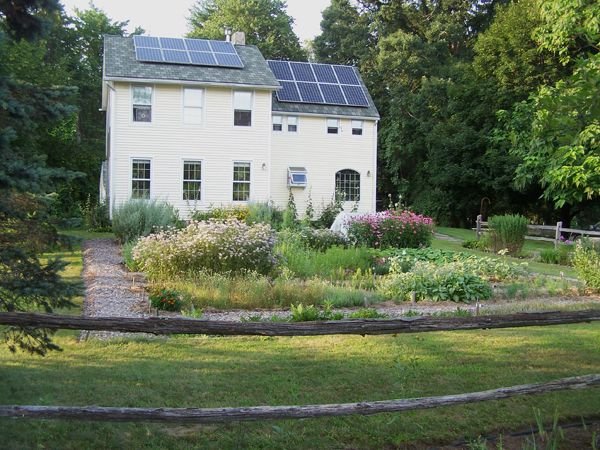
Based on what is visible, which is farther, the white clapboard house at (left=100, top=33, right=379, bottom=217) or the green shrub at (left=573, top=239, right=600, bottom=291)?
the white clapboard house at (left=100, top=33, right=379, bottom=217)

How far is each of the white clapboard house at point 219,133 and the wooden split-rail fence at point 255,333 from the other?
19.5 m

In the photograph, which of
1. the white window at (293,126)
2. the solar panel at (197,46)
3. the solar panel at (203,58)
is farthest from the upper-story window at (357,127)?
the solar panel at (197,46)

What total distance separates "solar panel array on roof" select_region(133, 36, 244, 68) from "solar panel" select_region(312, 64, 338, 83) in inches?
196

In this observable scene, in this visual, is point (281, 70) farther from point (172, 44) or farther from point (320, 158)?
point (172, 44)

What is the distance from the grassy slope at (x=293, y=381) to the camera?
4969 millimetres

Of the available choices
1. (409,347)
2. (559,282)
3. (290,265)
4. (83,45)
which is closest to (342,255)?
(290,265)

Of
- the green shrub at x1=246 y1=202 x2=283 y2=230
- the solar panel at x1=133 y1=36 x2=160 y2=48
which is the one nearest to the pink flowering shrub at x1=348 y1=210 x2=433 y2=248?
the green shrub at x1=246 y1=202 x2=283 y2=230

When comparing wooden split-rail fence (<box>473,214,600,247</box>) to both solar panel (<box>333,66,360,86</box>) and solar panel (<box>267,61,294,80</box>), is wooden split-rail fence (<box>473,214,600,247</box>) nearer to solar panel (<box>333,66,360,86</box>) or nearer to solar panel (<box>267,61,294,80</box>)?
solar panel (<box>333,66,360,86</box>)

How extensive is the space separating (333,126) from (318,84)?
114 inches

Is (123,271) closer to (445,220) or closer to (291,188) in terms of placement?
(291,188)

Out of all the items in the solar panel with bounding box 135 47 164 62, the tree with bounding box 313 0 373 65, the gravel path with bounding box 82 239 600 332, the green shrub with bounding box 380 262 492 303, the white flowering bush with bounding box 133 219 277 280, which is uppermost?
the tree with bounding box 313 0 373 65

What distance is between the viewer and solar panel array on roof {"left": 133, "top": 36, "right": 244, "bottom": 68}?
25.1 metres

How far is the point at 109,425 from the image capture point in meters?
5.05

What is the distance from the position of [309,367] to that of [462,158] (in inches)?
1183
